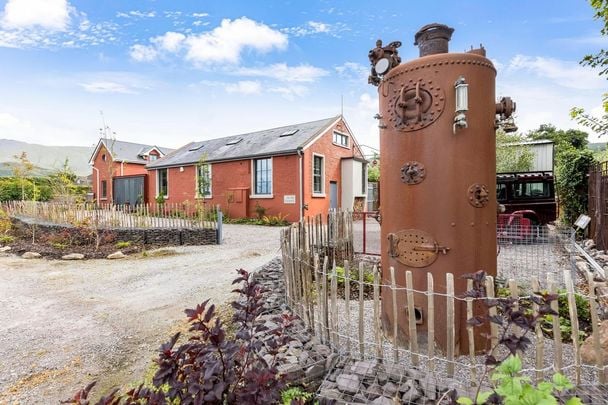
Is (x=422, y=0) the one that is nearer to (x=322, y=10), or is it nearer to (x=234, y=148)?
(x=322, y=10)

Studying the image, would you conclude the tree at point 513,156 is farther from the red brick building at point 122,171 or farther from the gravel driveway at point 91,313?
the red brick building at point 122,171

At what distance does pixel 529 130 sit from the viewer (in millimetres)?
29625

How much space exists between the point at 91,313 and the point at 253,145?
48.7 ft

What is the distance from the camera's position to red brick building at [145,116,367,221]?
15.7 m

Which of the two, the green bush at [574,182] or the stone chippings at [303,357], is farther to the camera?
the green bush at [574,182]

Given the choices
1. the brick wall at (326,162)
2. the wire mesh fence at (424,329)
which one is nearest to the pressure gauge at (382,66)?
the wire mesh fence at (424,329)

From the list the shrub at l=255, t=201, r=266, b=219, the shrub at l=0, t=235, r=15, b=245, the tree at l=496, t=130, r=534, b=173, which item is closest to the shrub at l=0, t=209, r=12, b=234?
the shrub at l=0, t=235, r=15, b=245

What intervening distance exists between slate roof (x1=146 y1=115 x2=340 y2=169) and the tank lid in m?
12.1

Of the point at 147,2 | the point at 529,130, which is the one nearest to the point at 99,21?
the point at 147,2

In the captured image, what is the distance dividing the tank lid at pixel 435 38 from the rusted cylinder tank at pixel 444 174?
20 mm

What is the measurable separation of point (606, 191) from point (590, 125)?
64.8 inches

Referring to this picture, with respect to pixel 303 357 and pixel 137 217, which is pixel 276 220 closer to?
pixel 137 217

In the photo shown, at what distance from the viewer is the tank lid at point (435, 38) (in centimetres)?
305

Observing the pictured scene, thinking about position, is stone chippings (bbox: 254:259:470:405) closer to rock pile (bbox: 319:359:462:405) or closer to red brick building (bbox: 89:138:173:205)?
rock pile (bbox: 319:359:462:405)
